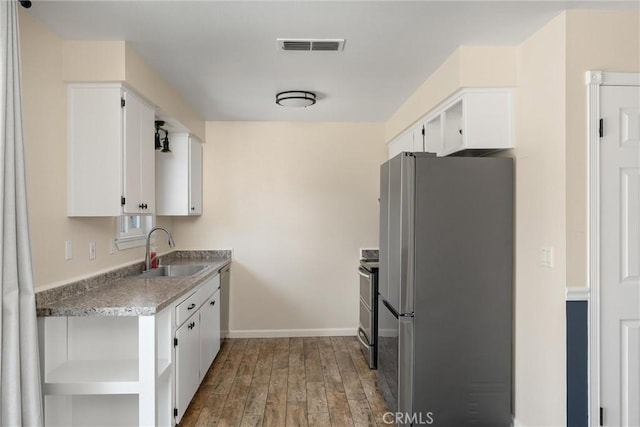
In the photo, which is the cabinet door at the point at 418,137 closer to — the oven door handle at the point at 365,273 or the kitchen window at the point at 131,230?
the oven door handle at the point at 365,273

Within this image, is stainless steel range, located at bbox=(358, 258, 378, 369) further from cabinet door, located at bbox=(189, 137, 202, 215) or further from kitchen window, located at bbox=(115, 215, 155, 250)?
kitchen window, located at bbox=(115, 215, 155, 250)

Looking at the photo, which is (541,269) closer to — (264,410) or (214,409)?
(264,410)

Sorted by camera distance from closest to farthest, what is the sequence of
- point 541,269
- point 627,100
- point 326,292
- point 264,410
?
1. point 627,100
2. point 541,269
3. point 264,410
4. point 326,292

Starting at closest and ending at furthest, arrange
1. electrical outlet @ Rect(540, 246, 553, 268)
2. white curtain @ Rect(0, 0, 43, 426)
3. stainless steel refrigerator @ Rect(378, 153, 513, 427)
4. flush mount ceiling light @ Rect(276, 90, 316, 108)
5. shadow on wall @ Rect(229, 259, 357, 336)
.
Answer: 1. white curtain @ Rect(0, 0, 43, 426)
2. electrical outlet @ Rect(540, 246, 553, 268)
3. stainless steel refrigerator @ Rect(378, 153, 513, 427)
4. flush mount ceiling light @ Rect(276, 90, 316, 108)
5. shadow on wall @ Rect(229, 259, 357, 336)

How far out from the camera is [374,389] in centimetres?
315

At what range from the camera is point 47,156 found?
2207mm

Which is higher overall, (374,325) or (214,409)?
(374,325)

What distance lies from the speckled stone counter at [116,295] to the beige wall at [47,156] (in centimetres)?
8

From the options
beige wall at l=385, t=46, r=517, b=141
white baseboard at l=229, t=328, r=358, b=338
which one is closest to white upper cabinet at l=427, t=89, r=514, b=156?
beige wall at l=385, t=46, r=517, b=141

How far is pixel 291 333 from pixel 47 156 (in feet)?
10.1

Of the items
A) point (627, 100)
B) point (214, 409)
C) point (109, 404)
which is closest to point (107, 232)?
point (109, 404)

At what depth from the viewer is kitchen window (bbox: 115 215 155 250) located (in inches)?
120

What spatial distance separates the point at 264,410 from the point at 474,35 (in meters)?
2.85

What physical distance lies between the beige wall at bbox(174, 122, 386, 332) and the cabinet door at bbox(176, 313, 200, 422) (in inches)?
60.7
